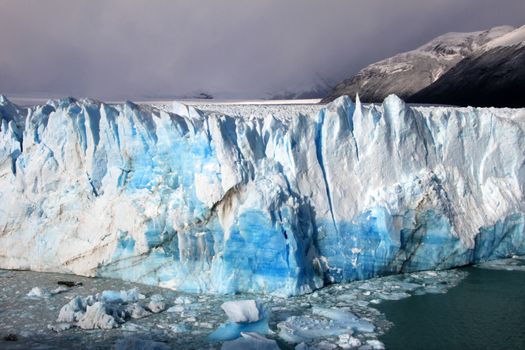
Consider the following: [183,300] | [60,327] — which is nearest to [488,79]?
[183,300]

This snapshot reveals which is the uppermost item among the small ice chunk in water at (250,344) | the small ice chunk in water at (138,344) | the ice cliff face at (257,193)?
the ice cliff face at (257,193)

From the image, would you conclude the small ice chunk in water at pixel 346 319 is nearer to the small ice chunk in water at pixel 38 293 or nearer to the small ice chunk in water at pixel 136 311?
the small ice chunk in water at pixel 136 311

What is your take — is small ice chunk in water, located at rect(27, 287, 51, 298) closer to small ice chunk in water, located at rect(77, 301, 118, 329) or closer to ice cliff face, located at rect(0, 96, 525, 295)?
ice cliff face, located at rect(0, 96, 525, 295)

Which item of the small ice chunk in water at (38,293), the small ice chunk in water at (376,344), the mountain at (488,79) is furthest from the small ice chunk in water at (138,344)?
the mountain at (488,79)

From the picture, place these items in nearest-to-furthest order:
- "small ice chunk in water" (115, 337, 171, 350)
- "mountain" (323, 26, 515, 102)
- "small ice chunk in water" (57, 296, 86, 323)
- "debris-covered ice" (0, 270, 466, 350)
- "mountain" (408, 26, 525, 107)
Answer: "small ice chunk in water" (115, 337, 171, 350), "debris-covered ice" (0, 270, 466, 350), "small ice chunk in water" (57, 296, 86, 323), "mountain" (408, 26, 525, 107), "mountain" (323, 26, 515, 102)

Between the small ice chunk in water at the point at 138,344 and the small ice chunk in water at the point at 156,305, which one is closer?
the small ice chunk in water at the point at 138,344

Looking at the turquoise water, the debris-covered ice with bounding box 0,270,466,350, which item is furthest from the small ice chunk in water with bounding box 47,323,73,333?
the turquoise water
